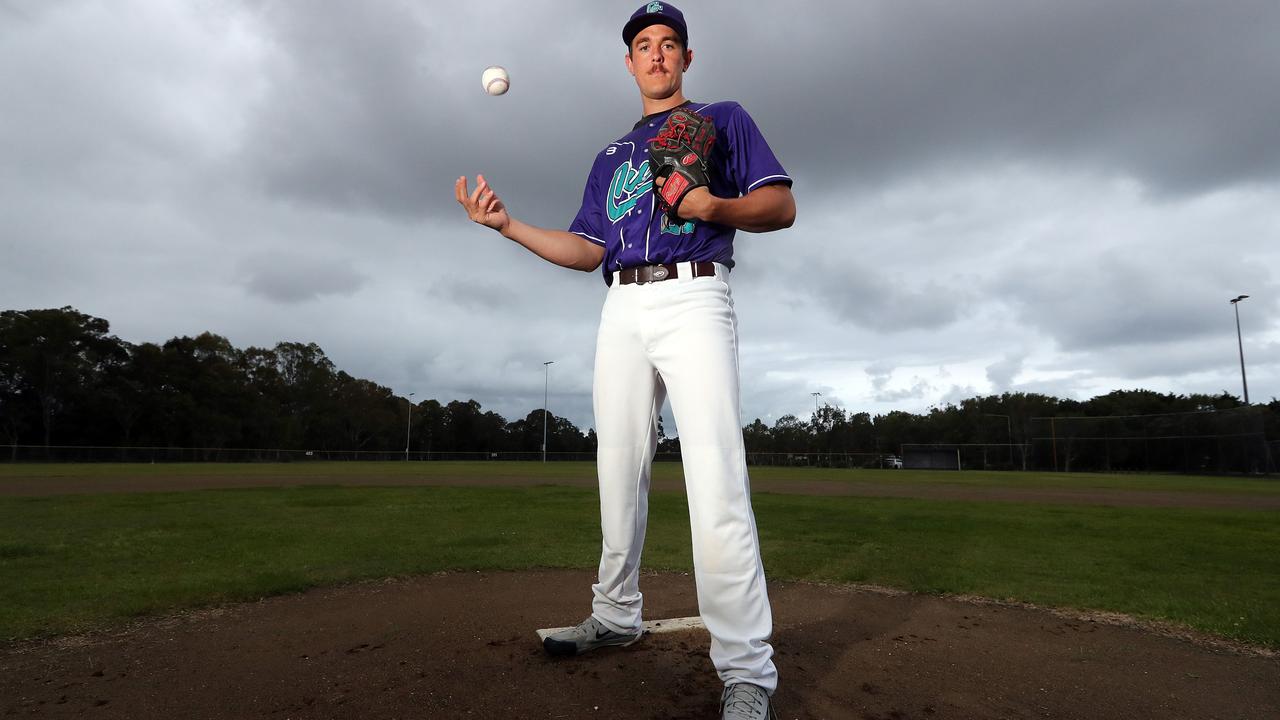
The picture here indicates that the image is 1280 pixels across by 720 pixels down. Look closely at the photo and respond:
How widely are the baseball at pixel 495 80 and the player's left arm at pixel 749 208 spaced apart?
5.34 feet

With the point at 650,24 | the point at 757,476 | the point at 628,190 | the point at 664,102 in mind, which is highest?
the point at 650,24

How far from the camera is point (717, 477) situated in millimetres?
2252

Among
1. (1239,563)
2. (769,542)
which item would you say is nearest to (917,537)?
(769,542)

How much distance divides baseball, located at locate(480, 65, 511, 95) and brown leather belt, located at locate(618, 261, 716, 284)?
141 cm

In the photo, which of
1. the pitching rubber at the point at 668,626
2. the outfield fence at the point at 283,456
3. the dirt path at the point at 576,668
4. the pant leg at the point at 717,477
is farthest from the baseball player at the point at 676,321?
the outfield fence at the point at 283,456

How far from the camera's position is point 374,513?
370 inches

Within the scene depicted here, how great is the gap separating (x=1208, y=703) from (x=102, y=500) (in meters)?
14.5

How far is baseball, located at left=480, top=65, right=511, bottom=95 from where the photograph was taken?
3.42 meters

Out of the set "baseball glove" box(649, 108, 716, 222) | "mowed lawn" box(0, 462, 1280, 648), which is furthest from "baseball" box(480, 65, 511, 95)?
"mowed lawn" box(0, 462, 1280, 648)

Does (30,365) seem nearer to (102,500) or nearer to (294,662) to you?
(102,500)

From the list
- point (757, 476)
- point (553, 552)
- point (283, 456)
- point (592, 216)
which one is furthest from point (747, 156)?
Result: point (283, 456)

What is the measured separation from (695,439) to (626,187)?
42.0 inches

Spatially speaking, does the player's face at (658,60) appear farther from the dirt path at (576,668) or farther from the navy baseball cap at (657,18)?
the dirt path at (576,668)

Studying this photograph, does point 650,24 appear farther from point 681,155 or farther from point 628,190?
point 681,155
